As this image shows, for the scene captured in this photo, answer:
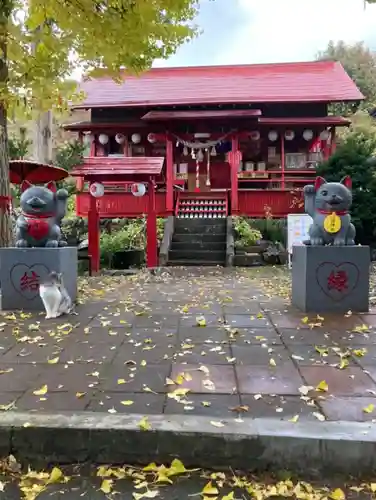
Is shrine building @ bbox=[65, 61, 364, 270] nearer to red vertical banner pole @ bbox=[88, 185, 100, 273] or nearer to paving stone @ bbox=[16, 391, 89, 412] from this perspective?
red vertical banner pole @ bbox=[88, 185, 100, 273]

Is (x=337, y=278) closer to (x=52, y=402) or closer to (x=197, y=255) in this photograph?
(x=52, y=402)

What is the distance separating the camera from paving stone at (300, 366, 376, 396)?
3.11 meters

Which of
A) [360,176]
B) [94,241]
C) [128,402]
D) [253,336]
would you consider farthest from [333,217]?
[360,176]

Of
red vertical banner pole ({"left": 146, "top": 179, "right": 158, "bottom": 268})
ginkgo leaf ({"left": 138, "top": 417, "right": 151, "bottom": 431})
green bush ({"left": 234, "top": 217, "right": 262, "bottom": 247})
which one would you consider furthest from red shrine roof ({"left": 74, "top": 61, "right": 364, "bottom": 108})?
ginkgo leaf ({"left": 138, "top": 417, "right": 151, "bottom": 431})

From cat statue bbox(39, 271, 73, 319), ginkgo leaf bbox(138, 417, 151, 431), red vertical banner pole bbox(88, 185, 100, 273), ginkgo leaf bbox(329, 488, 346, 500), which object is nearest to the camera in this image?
ginkgo leaf bbox(329, 488, 346, 500)

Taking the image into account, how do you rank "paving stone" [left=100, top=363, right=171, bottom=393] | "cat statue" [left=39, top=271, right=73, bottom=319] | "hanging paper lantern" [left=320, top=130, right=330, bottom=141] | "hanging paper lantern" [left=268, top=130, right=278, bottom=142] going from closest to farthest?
"paving stone" [left=100, top=363, right=171, bottom=393] < "cat statue" [left=39, top=271, right=73, bottom=319] < "hanging paper lantern" [left=320, top=130, right=330, bottom=141] < "hanging paper lantern" [left=268, top=130, right=278, bottom=142]

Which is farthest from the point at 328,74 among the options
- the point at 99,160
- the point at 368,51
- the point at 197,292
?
the point at 368,51

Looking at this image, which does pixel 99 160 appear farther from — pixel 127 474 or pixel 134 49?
pixel 127 474

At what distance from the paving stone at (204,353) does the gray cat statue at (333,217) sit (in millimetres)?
2415

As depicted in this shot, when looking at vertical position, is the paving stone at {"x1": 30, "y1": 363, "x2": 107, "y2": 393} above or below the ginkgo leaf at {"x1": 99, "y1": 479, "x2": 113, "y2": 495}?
above

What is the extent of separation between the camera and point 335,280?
18.5 ft

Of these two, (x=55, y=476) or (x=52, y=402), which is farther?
(x=52, y=402)

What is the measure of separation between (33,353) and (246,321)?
2.50m

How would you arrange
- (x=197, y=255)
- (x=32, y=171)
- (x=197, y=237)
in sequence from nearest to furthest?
(x=32, y=171) → (x=197, y=255) → (x=197, y=237)
